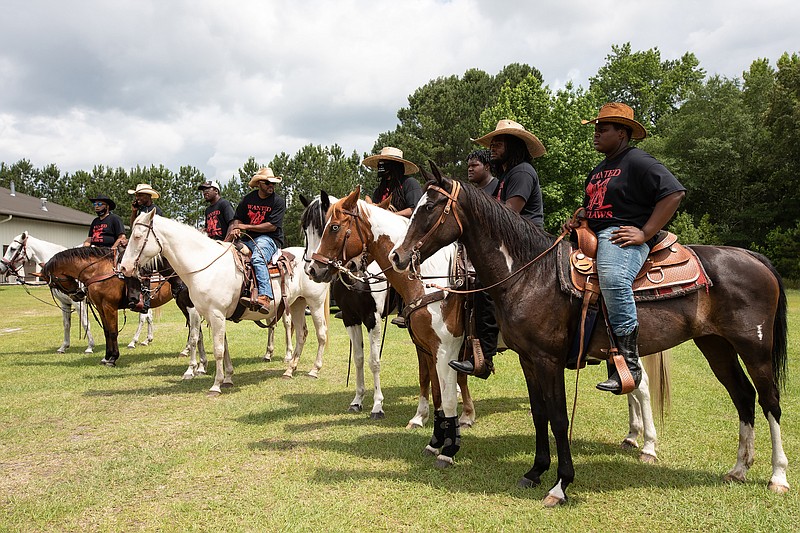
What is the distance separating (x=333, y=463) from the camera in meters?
4.92

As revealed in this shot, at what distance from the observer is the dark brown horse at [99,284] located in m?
10.0

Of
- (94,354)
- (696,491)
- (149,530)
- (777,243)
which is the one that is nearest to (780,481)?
(696,491)

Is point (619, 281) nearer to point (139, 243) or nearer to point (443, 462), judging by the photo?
point (443, 462)

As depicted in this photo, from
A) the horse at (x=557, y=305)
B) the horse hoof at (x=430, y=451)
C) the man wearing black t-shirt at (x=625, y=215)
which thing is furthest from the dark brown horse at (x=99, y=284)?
the man wearing black t-shirt at (x=625, y=215)

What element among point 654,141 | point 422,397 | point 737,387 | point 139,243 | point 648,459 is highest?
point 654,141

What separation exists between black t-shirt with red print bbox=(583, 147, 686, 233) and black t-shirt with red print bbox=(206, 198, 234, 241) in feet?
22.7

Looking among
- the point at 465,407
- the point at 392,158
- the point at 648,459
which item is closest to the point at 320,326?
the point at 465,407

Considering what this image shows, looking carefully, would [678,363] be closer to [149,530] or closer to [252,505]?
[252,505]

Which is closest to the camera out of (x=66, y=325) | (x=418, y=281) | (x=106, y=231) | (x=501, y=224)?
(x=501, y=224)

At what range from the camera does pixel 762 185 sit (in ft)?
117

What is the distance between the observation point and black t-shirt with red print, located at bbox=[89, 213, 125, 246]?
11.3m

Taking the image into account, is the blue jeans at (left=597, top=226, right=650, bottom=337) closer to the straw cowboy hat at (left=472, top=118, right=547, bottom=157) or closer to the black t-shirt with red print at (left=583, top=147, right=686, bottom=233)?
the black t-shirt with red print at (left=583, top=147, right=686, bottom=233)

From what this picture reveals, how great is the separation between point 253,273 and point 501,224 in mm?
5205

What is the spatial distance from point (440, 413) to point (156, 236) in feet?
17.0
